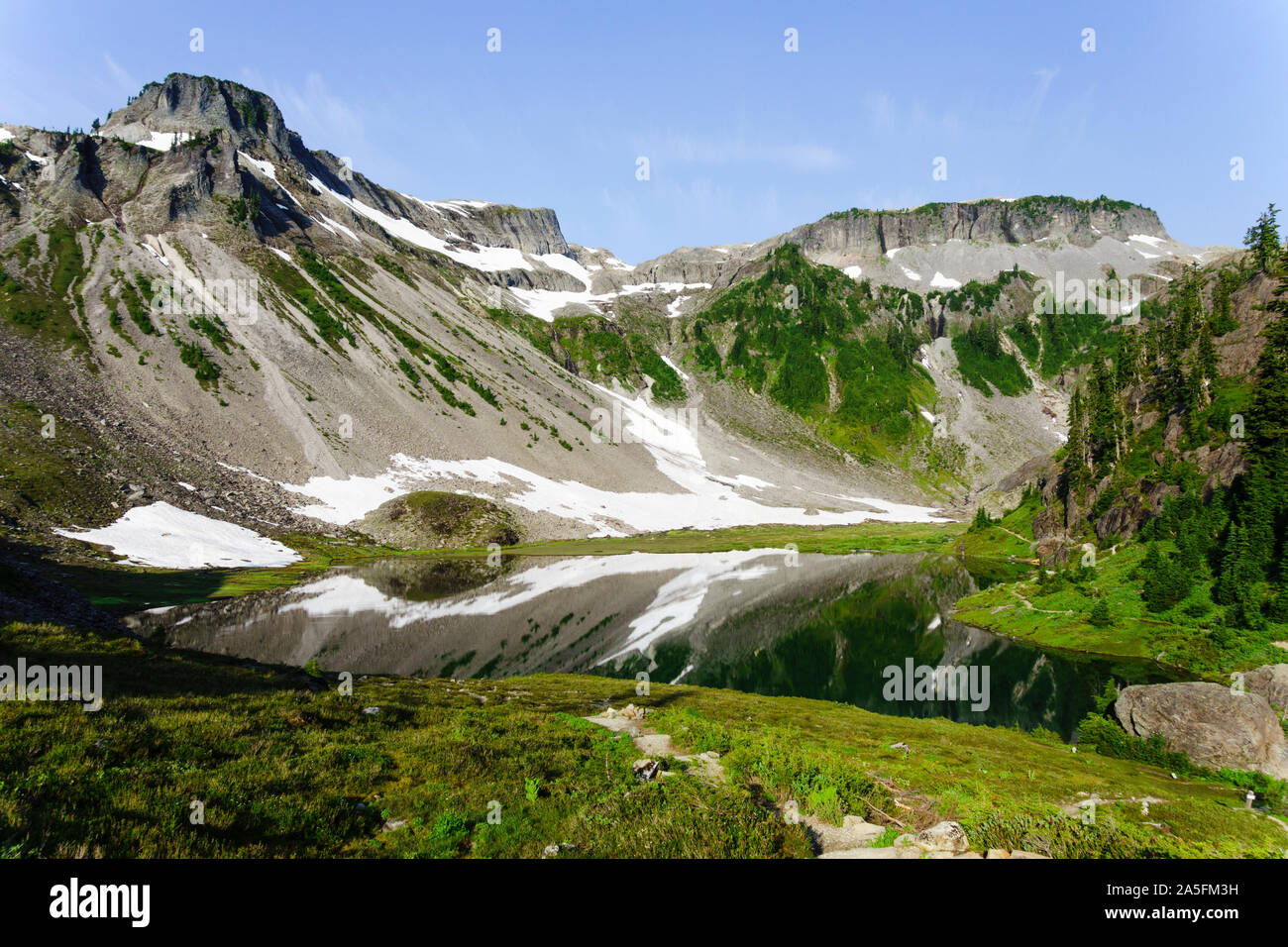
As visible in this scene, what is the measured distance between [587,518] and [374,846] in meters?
123

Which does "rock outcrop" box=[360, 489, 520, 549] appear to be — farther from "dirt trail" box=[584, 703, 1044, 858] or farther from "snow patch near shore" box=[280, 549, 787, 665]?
"dirt trail" box=[584, 703, 1044, 858]

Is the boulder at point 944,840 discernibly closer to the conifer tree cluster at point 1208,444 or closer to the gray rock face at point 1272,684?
the gray rock face at point 1272,684

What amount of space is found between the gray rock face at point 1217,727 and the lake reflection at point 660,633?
815cm

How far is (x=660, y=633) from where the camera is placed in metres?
58.2

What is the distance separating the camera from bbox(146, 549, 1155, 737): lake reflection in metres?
42.2

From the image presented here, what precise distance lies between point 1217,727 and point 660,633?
4067 cm

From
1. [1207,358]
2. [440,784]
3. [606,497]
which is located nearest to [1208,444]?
[1207,358]

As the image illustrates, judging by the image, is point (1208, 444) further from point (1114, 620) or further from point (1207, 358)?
point (1114, 620)

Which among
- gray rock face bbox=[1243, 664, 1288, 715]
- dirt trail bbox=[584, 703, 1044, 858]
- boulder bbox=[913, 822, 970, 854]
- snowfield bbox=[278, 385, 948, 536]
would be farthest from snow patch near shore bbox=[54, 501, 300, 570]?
gray rock face bbox=[1243, 664, 1288, 715]

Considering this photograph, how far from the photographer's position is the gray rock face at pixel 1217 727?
2486 cm

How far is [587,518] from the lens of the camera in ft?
435
